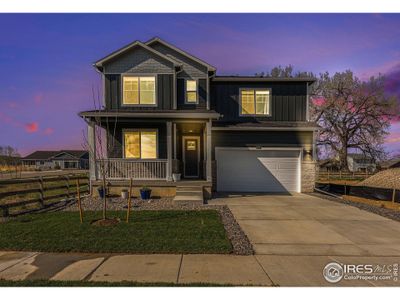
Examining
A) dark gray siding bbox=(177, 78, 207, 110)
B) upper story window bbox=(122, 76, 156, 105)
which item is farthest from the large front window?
dark gray siding bbox=(177, 78, 207, 110)

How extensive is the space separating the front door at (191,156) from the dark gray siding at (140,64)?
3.93m

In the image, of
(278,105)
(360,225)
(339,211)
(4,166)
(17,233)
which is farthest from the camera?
(4,166)

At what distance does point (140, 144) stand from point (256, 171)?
6.54 metres

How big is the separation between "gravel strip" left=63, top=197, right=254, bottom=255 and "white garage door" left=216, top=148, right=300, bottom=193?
430 centimetres

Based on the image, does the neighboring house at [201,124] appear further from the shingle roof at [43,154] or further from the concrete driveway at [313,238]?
the shingle roof at [43,154]

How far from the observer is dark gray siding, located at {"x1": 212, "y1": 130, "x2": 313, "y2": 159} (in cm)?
1418

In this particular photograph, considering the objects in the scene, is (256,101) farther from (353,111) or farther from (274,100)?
(353,111)

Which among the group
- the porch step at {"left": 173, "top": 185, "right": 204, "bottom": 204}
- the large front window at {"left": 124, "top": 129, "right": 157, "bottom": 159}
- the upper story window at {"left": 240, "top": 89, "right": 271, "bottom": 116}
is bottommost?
the porch step at {"left": 173, "top": 185, "right": 204, "bottom": 204}

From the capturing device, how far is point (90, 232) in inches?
255

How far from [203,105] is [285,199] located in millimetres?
6381

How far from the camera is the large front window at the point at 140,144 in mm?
13648

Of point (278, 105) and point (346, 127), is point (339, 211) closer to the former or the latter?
point (278, 105)

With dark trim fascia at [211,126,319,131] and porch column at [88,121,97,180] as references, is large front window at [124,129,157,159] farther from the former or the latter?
dark trim fascia at [211,126,319,131]

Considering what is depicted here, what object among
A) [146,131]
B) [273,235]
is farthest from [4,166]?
[273,235]
